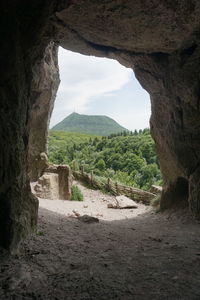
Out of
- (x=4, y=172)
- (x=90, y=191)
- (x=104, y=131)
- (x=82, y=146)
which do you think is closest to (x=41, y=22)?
(x=4, y=172)

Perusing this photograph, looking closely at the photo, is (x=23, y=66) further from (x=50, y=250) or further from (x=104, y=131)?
(x=104, y=131)

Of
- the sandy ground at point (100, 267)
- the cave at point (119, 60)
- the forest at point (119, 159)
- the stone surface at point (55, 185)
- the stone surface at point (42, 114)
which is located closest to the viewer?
the sandy ground at point (100, 267)

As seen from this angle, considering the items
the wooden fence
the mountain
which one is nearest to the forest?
the wooden fence

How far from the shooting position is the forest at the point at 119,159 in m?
26.5

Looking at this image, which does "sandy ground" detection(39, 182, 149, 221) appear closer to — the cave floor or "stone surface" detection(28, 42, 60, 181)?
"stone surface" detection(28, 42, 60, 181)

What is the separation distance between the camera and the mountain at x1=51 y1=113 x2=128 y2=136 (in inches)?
3238

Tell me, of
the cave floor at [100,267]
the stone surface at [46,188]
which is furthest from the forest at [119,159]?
the cave floor at [100,267]

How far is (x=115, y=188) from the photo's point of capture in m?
18.1

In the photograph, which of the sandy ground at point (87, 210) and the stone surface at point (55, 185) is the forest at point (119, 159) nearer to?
the stone surface at point (55, 185)

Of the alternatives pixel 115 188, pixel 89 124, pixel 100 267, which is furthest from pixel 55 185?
pixel 89 124

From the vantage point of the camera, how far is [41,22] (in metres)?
4.01

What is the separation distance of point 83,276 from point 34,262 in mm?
679

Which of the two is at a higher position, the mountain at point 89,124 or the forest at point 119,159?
the mountain at point 89,124

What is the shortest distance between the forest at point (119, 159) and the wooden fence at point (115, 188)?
4.03 m
